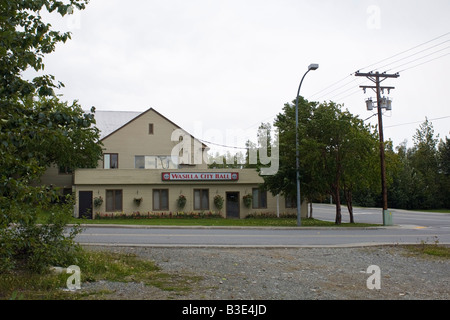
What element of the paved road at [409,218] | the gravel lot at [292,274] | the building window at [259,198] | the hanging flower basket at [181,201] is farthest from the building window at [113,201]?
the gravel lot at [292,274]

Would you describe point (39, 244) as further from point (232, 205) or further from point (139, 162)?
point (139, 162)

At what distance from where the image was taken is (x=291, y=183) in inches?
1087

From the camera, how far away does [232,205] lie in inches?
1355

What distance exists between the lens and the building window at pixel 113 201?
33.1 meters

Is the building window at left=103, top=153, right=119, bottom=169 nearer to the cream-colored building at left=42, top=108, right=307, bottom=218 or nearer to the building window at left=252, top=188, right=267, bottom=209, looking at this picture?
the cream-colored building at left=42, top=108, right=307, bottom=218

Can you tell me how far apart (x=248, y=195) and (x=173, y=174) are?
6.16m

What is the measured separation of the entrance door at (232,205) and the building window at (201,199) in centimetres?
170

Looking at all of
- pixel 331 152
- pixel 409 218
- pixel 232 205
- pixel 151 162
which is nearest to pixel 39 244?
pixel 331 152

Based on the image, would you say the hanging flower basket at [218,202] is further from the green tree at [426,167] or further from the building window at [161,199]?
the green tree at [426,167]

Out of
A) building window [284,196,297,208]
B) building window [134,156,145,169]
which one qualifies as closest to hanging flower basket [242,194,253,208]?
building window [284,196,297,208]

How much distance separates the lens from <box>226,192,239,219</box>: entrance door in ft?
112

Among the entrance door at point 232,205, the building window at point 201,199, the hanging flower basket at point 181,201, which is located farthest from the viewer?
the entrance door at point 232,205

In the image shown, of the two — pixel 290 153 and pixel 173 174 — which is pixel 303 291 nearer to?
pixel 290 153
